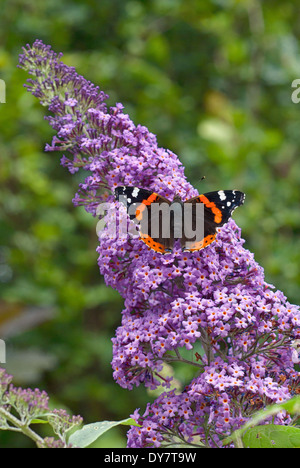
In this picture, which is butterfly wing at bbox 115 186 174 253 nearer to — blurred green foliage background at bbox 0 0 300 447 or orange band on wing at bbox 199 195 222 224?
orange band on wing at bbox 199 195 222 224

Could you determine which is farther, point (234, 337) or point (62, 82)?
point (62, 82)

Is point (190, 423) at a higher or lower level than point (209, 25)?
lower

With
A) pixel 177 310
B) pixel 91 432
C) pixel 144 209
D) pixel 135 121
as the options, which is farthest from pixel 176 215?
pixel 135 121

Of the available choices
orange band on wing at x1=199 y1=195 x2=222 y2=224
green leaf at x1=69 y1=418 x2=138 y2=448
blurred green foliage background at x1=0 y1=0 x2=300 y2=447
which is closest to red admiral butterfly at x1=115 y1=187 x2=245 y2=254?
orange band on wing at x1=199 y1=195 x2=222 y2=224

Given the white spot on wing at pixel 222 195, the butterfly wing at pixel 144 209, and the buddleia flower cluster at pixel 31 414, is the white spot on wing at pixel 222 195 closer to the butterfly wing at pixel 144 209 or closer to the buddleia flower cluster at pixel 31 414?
the butterfly wing at pixel 144 209

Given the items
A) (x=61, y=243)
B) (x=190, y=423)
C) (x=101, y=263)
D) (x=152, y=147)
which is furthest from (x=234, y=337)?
(x=61, y=243)

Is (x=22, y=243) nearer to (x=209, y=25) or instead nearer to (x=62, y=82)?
(x=209, y=25)

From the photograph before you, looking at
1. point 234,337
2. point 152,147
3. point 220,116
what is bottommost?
point 234,337
